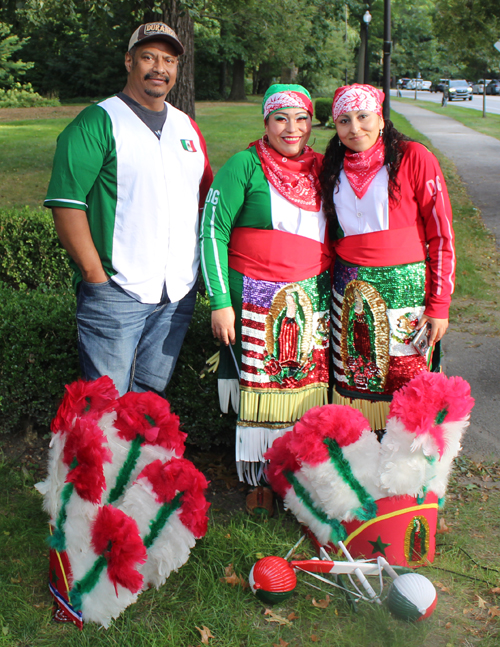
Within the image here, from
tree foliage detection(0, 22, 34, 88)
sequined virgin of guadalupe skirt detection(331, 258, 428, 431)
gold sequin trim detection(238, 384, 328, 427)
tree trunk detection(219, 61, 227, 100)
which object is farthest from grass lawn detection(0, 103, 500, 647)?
tree trunk detection(219, 61, 227, 100)

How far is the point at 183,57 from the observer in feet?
17.4

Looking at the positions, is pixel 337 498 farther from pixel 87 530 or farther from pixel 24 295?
pixel 24 295

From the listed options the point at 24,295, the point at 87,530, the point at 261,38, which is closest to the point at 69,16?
the point at 24,295

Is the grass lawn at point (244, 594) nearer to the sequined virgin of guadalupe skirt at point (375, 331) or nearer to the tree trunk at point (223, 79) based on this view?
the sequined virgin of guadalupe skirt at point (375, 331)

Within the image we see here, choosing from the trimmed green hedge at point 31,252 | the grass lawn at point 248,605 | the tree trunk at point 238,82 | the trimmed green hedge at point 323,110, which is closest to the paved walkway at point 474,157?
the trimmed green hedge at point 323,110

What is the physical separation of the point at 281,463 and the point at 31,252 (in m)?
4.02

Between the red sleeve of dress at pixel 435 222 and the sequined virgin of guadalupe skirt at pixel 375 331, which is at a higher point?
the red sleeve of dress at pixel 435 222

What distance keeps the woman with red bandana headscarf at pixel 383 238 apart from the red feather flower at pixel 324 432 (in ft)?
1.23

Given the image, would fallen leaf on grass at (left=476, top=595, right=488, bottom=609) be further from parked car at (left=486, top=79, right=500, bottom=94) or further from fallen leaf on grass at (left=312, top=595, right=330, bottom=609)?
parked car at (left=486, top=79, right=500, bottom=94)

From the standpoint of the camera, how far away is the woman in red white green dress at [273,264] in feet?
8.77

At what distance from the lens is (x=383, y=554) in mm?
2502

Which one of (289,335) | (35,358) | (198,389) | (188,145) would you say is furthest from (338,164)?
(35,358)

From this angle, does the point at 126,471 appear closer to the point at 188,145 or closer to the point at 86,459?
the point at 86,459

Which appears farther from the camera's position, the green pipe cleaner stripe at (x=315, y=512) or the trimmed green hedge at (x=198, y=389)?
the trimmed green hedge at (x=198, y=389)
